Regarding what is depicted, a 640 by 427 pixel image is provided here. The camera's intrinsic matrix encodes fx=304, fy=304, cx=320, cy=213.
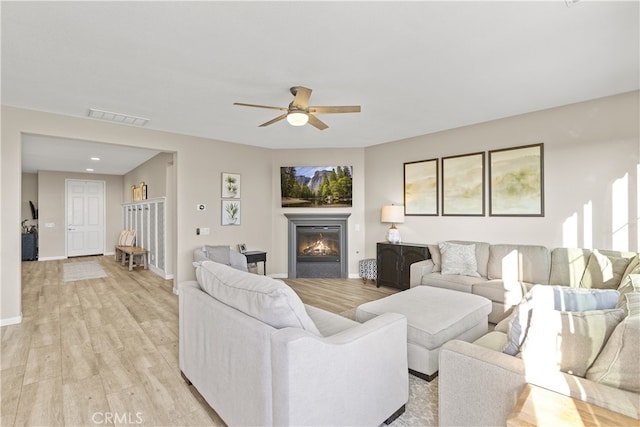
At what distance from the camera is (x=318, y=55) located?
252 centimetres

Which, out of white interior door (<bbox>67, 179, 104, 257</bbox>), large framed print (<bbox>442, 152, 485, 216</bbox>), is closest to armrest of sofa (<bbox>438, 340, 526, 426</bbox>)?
large framed print (<bbox>442, 152, 485, 216</bbox>)

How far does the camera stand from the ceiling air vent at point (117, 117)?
3.83m

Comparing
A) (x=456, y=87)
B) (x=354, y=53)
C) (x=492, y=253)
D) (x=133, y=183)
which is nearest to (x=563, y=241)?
(x=492, y=253)

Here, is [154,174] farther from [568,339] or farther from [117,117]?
[568,339]

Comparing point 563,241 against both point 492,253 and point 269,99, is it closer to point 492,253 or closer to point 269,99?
point 492,253

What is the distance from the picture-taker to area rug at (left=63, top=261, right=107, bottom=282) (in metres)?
6.13

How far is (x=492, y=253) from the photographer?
4051 mm

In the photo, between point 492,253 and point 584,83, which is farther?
point 492,253

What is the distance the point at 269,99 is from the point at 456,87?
2.03 meters

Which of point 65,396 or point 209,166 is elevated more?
point 209,166

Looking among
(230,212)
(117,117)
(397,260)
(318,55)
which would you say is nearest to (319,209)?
(230,212)

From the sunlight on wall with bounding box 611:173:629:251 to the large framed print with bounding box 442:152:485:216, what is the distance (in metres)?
1.40

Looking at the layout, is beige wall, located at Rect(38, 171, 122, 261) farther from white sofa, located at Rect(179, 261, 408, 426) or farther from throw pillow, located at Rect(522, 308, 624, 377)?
throw pillow, located at Rect(522, 308, 624, 377)

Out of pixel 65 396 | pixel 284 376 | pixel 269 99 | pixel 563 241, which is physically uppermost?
pixel 269 99
